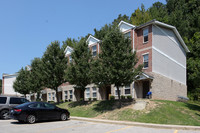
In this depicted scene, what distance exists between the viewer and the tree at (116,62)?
19.0 m

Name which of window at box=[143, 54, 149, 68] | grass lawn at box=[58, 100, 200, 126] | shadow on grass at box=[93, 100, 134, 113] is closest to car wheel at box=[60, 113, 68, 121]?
grass lawn at box=[58, 100, 200, 126]

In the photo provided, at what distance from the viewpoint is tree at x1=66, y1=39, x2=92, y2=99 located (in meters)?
24.4

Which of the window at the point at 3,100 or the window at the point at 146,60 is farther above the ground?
the window at the point at 146,60

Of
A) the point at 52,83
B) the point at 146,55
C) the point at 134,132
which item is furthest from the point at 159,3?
the point at 134,132

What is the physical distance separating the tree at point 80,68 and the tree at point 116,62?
4.07 m

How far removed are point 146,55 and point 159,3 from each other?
3802cm

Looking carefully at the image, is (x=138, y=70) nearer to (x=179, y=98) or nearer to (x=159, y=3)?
(x=179, y=98)

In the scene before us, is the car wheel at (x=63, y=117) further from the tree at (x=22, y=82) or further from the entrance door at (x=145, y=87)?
the tree at (x=22, y=82)

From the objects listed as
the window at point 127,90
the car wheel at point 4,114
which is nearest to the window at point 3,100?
the car wheel at point 4,114

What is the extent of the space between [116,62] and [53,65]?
12.2 m

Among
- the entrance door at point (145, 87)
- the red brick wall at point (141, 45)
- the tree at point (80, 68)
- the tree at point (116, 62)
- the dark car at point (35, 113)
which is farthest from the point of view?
the entrance door at point (145, 87)

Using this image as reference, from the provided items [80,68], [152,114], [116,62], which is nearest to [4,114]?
[80,68]

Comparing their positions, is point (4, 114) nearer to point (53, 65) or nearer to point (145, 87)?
point (53, 65)

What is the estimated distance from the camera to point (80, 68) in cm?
2453
